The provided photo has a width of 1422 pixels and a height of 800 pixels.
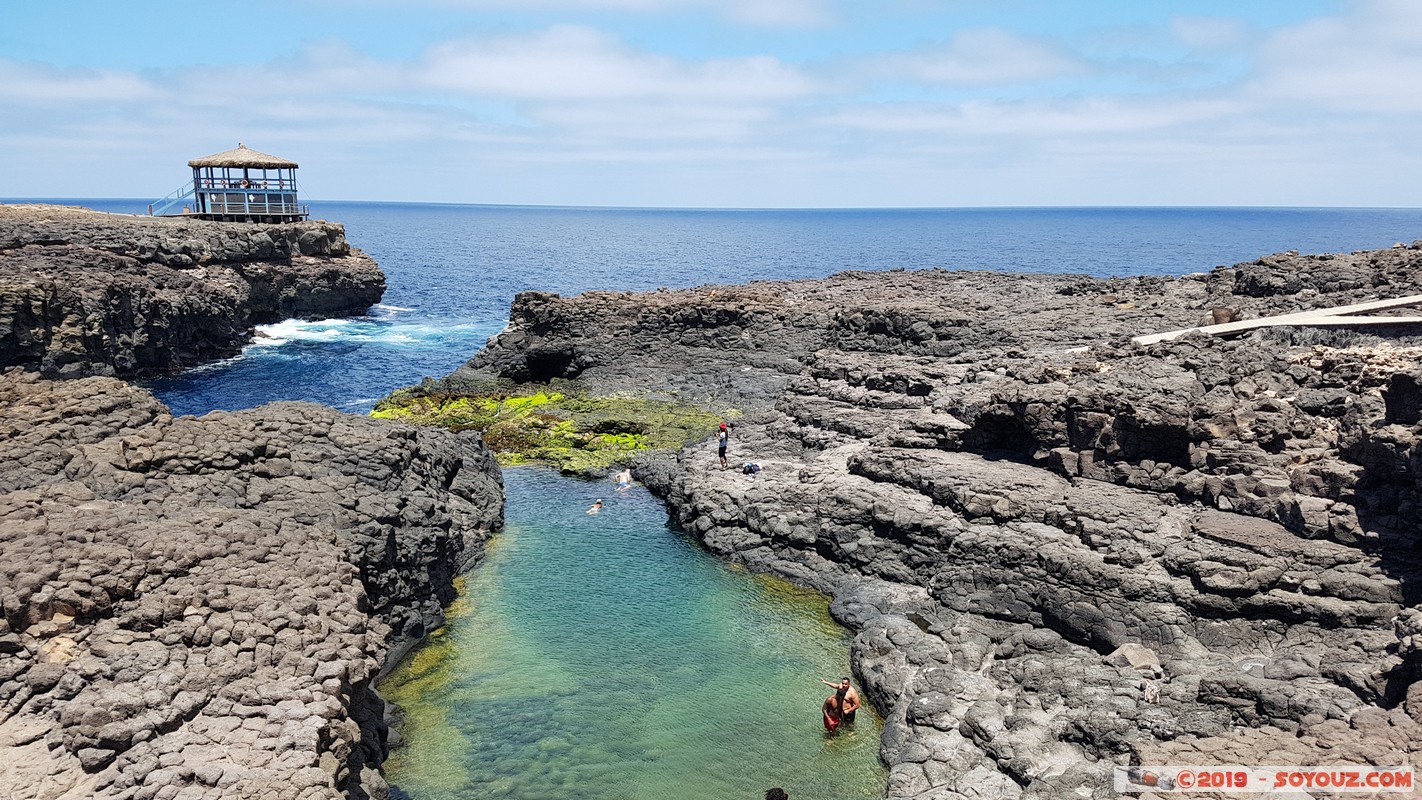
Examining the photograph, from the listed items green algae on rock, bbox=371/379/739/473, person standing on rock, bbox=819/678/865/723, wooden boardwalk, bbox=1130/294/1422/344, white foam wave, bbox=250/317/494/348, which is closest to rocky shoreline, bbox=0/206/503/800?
green algae on rock, bbox=371/379/739/473

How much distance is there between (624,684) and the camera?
2602 centimetres

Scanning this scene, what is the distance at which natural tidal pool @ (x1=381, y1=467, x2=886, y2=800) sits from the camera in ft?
72.1

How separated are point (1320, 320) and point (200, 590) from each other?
3956cm

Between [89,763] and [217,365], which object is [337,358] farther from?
[89,763]

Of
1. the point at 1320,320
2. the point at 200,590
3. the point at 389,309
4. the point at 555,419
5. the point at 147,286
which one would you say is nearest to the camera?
the point at 200,590

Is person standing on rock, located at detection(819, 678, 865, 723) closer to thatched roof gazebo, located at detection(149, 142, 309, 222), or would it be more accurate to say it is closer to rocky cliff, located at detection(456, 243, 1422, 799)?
rocky cliff, located at detection(456, 243, 1422, 799)

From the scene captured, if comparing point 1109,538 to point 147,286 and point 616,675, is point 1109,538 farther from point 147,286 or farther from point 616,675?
point 147,286

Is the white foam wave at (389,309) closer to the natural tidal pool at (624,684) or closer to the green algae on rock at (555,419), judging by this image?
the green algae on rock at (555,419)

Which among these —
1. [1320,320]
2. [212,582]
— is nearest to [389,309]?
[212,582]

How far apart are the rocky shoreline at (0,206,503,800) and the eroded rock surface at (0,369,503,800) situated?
5cm

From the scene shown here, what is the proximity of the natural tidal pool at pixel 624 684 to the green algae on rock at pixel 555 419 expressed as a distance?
34.0ft

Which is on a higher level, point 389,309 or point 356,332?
point 389,309

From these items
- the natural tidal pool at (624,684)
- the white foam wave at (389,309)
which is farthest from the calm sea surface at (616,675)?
the white foam wave at (389,309)

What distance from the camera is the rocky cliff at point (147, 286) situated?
5772cm
